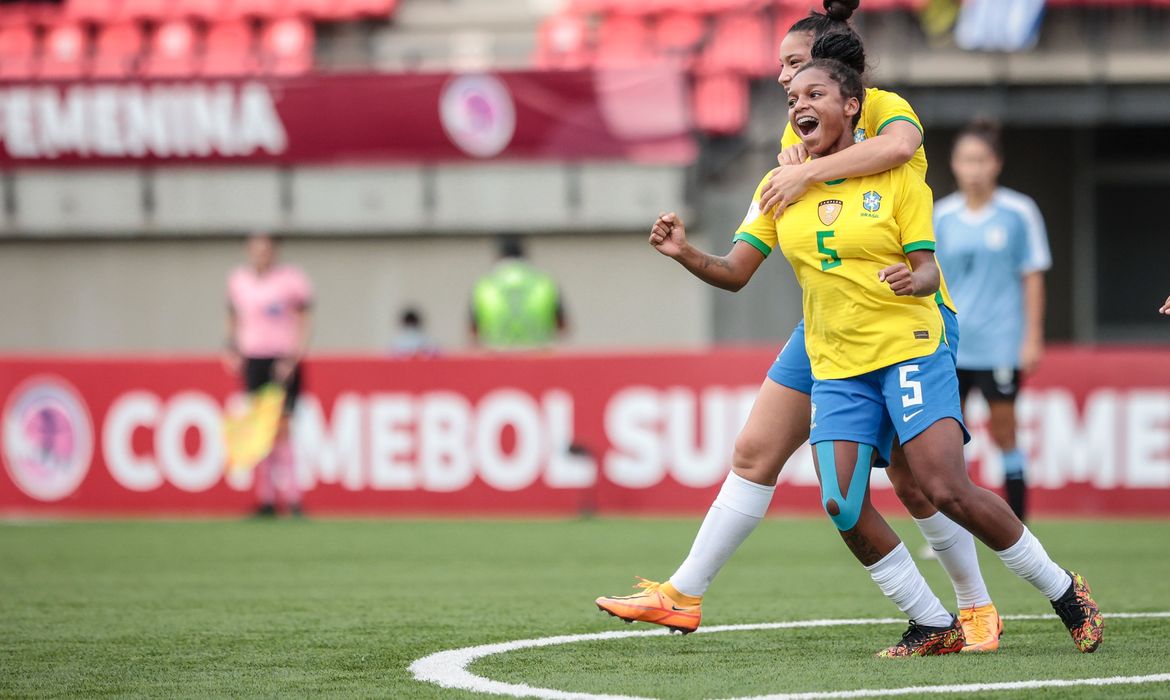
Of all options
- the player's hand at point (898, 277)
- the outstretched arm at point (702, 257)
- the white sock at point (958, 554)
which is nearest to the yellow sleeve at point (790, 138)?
the outstretched arm at point (702, 257)

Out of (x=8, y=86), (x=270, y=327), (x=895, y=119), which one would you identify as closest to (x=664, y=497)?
(x=270, y=327)

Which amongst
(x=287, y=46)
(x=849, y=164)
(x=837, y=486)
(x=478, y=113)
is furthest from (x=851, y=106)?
(x=287, y=46)

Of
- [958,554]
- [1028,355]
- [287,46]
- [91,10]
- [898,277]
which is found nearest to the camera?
[898,277]

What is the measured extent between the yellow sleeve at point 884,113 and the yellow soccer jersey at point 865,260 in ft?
0.51

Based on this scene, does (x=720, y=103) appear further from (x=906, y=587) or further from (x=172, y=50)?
(x=906, y=587)

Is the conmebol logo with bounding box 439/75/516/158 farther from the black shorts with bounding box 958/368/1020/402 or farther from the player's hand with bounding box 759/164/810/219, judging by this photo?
the player's hand with bounding box 759/164/810/219

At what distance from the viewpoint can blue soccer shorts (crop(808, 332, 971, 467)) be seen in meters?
5.03

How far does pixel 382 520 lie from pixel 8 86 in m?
Result: 7.91

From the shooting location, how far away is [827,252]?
16.7 feet

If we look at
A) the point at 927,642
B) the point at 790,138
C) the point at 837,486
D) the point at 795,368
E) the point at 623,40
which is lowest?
the point at 927,642

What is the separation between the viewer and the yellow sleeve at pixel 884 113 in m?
5.20

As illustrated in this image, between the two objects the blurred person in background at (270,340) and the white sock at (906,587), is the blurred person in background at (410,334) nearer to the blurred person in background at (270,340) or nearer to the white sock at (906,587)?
the blurred person in background at (270,340)

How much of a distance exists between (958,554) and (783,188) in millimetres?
1318

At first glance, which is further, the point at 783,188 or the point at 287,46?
the point at 287,46
